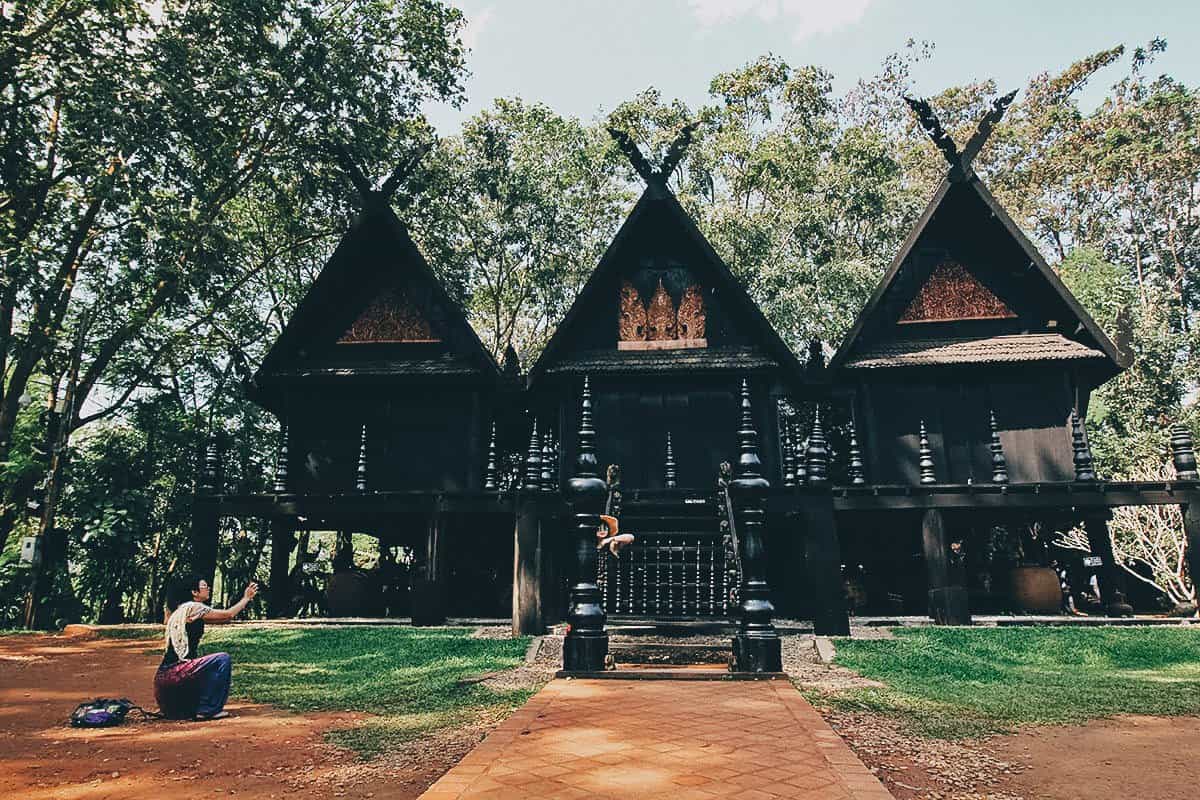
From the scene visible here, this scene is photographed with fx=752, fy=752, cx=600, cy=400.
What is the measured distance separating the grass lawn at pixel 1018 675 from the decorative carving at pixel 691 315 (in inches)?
246

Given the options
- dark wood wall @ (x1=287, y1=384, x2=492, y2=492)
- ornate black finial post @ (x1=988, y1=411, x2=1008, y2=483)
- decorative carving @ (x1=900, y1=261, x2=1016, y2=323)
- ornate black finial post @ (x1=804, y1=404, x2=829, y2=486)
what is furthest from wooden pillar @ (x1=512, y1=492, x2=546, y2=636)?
decorative carving @ (x1=900, y1=261, x2=1016, y2=323)

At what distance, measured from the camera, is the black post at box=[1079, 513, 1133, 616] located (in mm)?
13016

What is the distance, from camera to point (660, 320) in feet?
47.0

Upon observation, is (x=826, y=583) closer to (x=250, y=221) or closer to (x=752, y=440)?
(x=752, y=440)

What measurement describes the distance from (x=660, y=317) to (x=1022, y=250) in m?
6.90

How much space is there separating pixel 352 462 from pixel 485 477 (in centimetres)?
258

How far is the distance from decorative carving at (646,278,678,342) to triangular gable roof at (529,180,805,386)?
95 cm

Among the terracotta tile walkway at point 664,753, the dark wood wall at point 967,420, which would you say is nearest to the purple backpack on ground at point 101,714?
the terracotta tile walkway at point 664,753

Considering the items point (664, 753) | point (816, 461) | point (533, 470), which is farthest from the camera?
point (533, 470)

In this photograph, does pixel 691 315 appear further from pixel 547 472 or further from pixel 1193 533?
pixel 1193 533

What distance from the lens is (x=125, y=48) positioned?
12688mm

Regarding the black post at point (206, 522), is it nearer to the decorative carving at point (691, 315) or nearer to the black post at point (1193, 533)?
the decorative carving at point (691, 315)

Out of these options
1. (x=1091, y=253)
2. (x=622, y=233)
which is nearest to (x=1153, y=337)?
(x=1091, y=253)

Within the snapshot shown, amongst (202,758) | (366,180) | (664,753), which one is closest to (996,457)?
(664,753)
